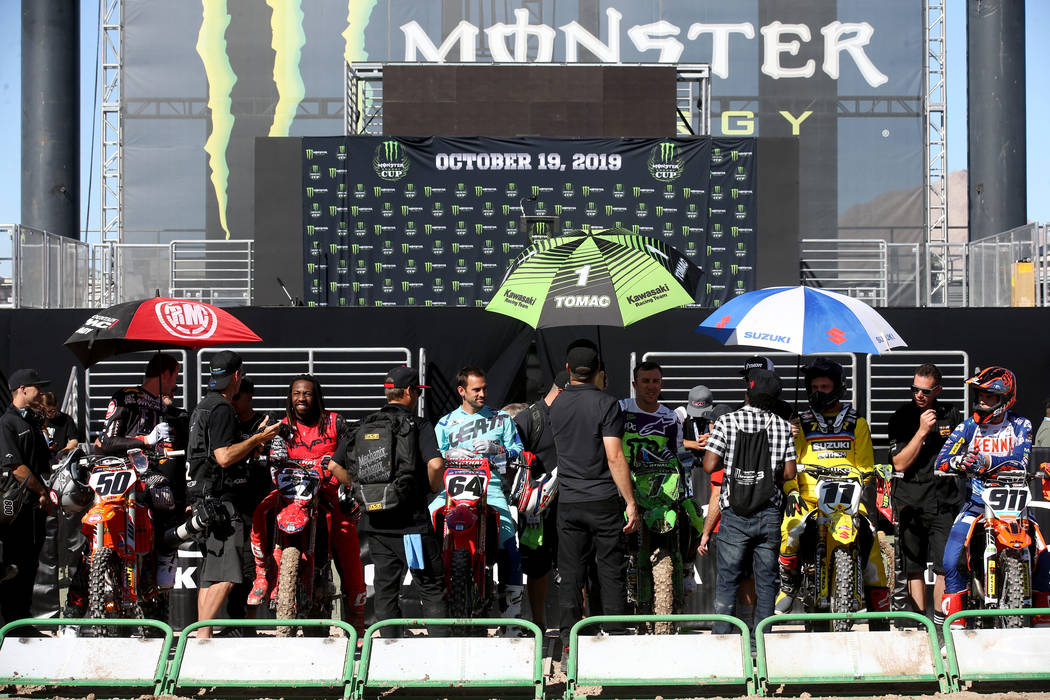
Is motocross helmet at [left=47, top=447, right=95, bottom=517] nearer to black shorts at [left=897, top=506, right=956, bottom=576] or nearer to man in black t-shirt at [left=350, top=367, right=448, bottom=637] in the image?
man in black t-shirt at [left=350, top=367, right=448, bottom=637]

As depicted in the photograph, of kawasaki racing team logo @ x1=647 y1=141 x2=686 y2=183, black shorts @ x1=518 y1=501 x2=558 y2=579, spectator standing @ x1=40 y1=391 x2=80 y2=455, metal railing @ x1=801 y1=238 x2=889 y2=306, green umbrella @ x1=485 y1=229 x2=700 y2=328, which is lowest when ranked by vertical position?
black shorts @ x1=518 y1=501 x2=558 y2=579

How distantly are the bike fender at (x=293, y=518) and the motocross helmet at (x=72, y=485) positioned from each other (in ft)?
4.61

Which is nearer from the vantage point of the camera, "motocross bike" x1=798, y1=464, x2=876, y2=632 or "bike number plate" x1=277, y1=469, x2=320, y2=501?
"motocross bike" x1=798, y1=464, x2=876, y2=632

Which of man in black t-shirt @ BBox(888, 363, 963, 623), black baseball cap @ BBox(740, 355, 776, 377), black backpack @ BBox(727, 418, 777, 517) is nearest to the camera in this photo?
black backpack @ BBox(727, 418, 777, 517)

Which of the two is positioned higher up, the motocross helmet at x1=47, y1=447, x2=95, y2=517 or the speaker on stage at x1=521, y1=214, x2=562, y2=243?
the speaker on stage at x1=521, y1=214, x2=562, y2=243

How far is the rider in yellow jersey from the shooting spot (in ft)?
23.1

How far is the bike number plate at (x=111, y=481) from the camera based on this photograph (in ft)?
23.7

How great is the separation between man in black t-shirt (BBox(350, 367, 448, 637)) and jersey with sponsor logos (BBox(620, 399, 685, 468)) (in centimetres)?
137

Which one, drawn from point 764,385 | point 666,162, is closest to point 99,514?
point 764,385

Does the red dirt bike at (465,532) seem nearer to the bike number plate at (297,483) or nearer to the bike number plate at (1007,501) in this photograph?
the bike number plate at (297,483)

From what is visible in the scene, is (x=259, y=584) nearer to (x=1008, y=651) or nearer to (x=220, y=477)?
(x=220, y=477)

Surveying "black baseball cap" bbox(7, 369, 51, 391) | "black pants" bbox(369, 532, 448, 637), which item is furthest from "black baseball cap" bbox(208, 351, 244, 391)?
"black baseball cap" bbox(7, 369, 51, 391)

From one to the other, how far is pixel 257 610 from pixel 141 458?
132 centimetres

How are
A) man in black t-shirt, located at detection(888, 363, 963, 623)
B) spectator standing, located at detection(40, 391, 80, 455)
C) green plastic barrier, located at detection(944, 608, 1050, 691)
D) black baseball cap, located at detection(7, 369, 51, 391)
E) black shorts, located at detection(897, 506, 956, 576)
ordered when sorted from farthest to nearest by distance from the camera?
spectator standing, located at detection(40, 391, 80, 455) → black baseball cap, located at detection(7, 369, 51, 391) → black shorts, located at detection(897, 506, 956, 576) → man in black t-shirt, located at detection(888, 363, 963, 623) → green plastic barrier, located at detection(944, 608, 1050, 691)
